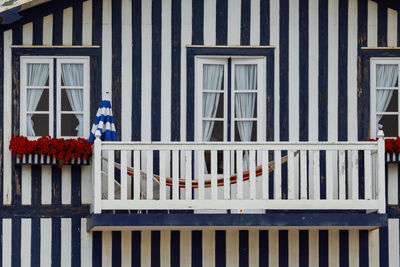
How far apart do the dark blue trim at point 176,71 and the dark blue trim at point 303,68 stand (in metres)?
1.85

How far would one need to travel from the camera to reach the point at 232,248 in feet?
70.0

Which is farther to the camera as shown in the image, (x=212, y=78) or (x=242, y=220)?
(x=212, y=78)

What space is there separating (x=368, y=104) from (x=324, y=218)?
2.31 metres

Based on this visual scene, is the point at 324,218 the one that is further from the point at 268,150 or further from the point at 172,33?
the point at 172,33

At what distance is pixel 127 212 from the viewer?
69.6 ft

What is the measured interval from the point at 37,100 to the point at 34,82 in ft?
0.92

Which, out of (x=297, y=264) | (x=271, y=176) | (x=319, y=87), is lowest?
(x=297, y=264)

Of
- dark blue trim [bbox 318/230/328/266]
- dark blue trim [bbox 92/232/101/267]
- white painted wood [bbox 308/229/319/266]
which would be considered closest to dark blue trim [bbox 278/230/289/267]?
white painted wood [bbox 308/229/319/266]

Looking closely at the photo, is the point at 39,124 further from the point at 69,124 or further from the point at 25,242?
the point at 25,242

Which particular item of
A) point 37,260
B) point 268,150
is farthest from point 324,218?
point 37,260

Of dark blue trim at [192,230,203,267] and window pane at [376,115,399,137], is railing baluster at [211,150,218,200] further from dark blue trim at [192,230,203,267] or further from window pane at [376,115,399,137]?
window pane at [376,115,399,137]

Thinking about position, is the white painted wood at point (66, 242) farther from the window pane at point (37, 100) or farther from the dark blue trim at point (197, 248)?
the dark blue trim at point (197, 248)

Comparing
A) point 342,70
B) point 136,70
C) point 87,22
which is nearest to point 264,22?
point 342,70

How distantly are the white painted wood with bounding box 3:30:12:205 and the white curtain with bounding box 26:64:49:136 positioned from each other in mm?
290
